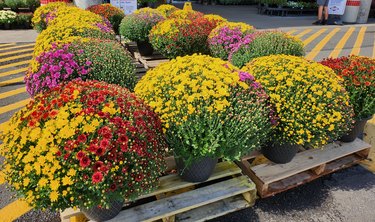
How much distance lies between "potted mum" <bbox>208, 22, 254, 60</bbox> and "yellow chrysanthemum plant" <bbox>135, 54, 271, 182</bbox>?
288 centimetres

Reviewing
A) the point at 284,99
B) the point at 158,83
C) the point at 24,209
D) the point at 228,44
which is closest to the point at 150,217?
the point at 158,83

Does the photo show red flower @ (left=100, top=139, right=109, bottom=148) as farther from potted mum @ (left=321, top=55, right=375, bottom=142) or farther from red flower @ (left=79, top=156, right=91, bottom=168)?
potted mum @ (left=321, top=55, right=375, bottom=142)

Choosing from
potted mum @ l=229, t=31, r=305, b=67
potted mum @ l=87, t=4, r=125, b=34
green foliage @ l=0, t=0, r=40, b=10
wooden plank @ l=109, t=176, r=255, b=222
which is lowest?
wooden plank @ l=109, t=176, r=255, b=222

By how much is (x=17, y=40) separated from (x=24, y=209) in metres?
8.89

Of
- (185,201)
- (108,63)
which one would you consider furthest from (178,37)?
(185,201)

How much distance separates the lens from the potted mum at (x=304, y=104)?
2873 mm

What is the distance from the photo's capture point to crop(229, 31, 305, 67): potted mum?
15.3ft

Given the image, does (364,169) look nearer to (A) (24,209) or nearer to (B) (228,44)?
(B) (228,44)

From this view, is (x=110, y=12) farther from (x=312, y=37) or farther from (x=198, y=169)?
(x=312, y=37)

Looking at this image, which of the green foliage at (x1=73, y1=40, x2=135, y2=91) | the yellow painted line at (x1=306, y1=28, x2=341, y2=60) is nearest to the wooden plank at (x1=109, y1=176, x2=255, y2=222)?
the green foliage at (x1=73, y1=40, x2=135, y2=91)

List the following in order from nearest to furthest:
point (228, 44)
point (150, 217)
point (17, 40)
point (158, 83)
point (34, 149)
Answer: point (34, 149)
point (150, 217)
point (158, 83)
point (228, 44)
point (17, 40)

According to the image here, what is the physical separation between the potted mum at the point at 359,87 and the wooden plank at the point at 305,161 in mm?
168

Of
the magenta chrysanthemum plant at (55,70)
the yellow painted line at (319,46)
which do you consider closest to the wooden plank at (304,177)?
the magenta chrysanthemum plant at (55,70)

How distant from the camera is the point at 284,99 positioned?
292 cm
